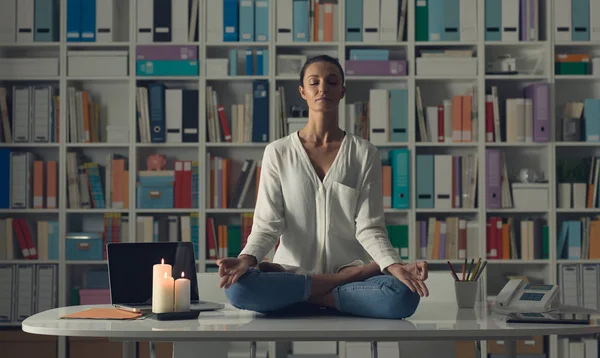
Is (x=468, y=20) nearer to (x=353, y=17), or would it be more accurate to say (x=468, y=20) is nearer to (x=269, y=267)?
(x=353, y=17)

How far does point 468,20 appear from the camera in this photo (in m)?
4.57

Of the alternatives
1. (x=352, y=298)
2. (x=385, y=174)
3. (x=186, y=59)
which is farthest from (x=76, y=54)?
(x=352, y=298)

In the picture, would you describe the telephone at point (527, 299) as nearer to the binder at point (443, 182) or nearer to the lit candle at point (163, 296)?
the lit candle at point (163, 296)

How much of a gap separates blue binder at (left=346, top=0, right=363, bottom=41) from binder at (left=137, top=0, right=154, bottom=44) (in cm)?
108

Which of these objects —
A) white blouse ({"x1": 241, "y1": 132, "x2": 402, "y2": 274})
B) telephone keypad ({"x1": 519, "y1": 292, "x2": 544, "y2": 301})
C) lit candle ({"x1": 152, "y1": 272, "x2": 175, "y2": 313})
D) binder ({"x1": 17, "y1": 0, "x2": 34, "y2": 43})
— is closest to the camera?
lit candle ({"x1": 152, "y1": 272, "x2": 175, "y2": 313})

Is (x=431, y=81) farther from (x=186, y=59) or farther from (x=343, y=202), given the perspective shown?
(x=343, y=202)

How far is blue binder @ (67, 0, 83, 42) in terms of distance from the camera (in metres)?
4.59

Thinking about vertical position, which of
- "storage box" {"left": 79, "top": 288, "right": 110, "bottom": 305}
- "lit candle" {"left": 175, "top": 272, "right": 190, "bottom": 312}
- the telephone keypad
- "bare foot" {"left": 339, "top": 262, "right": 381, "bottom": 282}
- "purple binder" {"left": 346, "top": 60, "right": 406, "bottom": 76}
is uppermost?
"purple binder" {"left": 346, "top": 60, "right": 406, "bottom": 76}

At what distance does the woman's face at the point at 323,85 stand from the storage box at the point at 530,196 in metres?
2.40

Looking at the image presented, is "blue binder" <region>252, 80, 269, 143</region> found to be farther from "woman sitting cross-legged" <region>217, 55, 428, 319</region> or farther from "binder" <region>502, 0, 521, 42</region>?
"woman sitting cross-legged" <region>217, 55, 428, 319</region>

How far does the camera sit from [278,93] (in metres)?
4.58

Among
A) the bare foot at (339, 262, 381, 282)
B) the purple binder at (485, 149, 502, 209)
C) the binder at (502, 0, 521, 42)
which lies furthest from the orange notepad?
the binder at (502, 0, 521, 42)

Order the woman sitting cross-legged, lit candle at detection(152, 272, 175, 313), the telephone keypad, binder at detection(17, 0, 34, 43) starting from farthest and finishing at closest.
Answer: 1. binder at detection(17, 0, 34, 43)
2. the telephone keypad
3. the woman sitting cross-legged
4. lit candle at detection(152, 272, 175, 313)

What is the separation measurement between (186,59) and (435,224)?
1643mm
